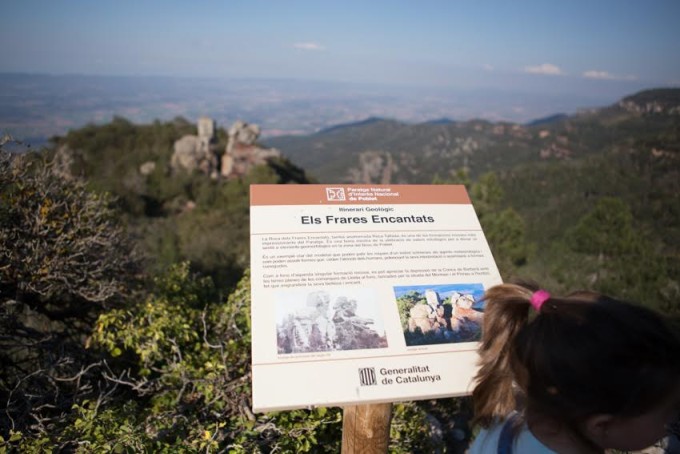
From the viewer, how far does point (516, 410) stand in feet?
6.07

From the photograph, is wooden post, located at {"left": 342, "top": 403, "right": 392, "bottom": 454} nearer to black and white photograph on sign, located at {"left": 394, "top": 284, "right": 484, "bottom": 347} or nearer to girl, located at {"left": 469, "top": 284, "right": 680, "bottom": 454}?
black and white photograph on sign, located at {"left": 394, "top": 284, "right": 484, "bottom": 347}

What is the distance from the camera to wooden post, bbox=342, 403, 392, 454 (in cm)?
216

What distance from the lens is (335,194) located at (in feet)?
8.93

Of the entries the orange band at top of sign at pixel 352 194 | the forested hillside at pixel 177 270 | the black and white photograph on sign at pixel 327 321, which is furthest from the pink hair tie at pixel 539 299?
the forested hillside at pixel 177 270

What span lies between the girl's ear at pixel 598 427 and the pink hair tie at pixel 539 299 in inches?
17.7

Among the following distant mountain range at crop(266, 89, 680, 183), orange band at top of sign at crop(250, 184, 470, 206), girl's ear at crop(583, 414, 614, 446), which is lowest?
distant mountain range at crop(266, 89, 680, 183)

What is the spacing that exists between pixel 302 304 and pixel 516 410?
1156 mm

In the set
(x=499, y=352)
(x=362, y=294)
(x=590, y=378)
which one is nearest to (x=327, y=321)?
(x=362, y=294)

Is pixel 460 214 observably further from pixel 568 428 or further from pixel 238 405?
pixel 238 405

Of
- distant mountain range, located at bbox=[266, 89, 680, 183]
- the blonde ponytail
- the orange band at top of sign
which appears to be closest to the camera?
the blonde ponytail

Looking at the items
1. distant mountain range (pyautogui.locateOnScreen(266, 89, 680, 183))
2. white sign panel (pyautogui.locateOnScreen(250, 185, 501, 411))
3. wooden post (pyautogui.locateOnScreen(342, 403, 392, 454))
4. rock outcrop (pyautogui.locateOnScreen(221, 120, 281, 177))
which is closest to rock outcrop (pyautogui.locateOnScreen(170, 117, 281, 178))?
rock outcrop (pyautogui.locateOnScreen(221, 120, 281, 177))

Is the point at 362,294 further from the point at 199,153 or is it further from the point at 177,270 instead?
the point at 199,153

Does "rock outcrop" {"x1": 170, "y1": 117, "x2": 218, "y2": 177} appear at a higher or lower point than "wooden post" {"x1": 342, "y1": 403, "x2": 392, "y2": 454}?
lower

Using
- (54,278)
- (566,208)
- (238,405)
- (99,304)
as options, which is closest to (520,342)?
(238,405)
